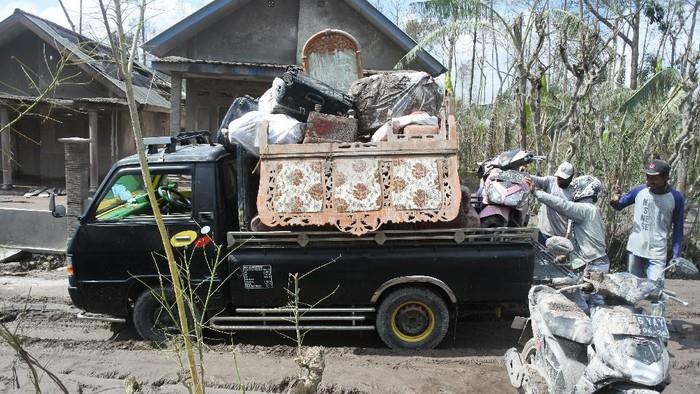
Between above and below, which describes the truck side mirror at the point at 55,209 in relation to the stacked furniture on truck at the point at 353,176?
below

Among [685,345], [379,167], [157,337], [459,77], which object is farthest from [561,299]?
[459,77]

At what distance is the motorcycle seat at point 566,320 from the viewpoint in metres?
3.19

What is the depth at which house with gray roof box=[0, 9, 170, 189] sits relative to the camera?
13.4 metres

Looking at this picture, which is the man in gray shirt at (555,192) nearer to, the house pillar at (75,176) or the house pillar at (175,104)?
the house pillar at (75,176)

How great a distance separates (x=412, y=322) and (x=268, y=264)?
4.70 ft

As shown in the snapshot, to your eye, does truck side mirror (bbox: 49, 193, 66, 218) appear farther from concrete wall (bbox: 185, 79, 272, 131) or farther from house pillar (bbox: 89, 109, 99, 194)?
house pillar (bbox: 89, 109, 99, 194)

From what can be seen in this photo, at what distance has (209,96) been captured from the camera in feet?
42.4

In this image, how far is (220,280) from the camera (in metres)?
4.70

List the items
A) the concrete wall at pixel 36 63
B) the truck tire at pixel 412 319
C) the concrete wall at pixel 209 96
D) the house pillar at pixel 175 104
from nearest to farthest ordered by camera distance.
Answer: the truck tire at pixel 412 319 → the house pillar at pixel 175 104 → the concrete wall at pixel 209 96 → the concrete wall at pixel 36 63

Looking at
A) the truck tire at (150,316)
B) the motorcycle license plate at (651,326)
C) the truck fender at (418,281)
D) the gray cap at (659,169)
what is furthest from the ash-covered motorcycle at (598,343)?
the truck tire at (150,316)

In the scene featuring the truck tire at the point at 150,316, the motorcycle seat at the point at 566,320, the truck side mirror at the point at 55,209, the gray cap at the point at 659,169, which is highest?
the gray cap at the point at 659,169

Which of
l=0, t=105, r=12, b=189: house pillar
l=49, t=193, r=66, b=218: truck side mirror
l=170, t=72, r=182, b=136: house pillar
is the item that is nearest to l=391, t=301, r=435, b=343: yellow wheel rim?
l=49, t=193, r=66, b=218: truck side mirror

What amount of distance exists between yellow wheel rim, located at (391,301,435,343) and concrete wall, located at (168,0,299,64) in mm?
8777

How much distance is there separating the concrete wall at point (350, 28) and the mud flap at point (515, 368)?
927 centimetres
